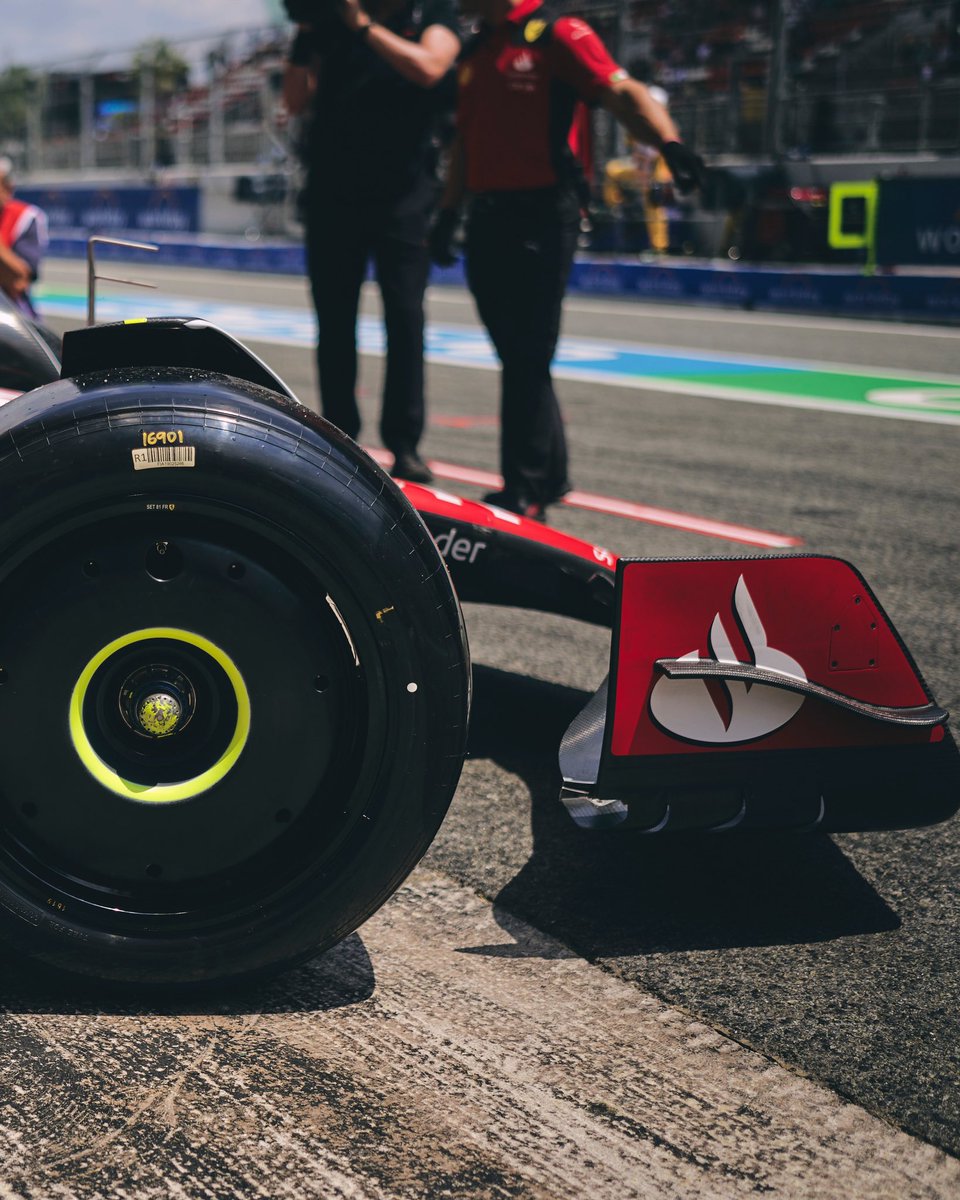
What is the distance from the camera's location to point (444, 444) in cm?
702

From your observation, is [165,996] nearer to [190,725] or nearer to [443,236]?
[190,725]

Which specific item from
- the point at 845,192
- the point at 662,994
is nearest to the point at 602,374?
the point at 845,192

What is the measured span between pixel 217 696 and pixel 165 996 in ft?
1.34

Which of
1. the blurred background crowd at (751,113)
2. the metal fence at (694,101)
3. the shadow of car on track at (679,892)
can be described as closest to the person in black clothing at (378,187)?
the shadow of car on track at (679,892)

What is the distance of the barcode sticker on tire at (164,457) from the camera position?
1784 mm

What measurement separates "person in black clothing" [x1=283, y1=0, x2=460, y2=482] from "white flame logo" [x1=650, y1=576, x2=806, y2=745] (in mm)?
3451

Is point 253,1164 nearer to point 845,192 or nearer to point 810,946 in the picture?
point 810,946

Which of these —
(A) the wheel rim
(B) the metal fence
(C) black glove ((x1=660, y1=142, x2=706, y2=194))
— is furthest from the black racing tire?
(B) the metal fence

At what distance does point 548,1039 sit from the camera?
6.19ft

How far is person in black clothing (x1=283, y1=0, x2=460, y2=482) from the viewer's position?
17.5 ft

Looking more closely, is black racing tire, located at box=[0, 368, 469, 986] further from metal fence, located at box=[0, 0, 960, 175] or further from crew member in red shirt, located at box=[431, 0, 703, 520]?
metal fence, located at box=[0, 0, 960, 175]

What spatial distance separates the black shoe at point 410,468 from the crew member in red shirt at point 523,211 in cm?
49

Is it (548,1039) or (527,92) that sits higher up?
(527,92)

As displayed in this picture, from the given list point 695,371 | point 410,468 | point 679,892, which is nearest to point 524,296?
point 410,468
